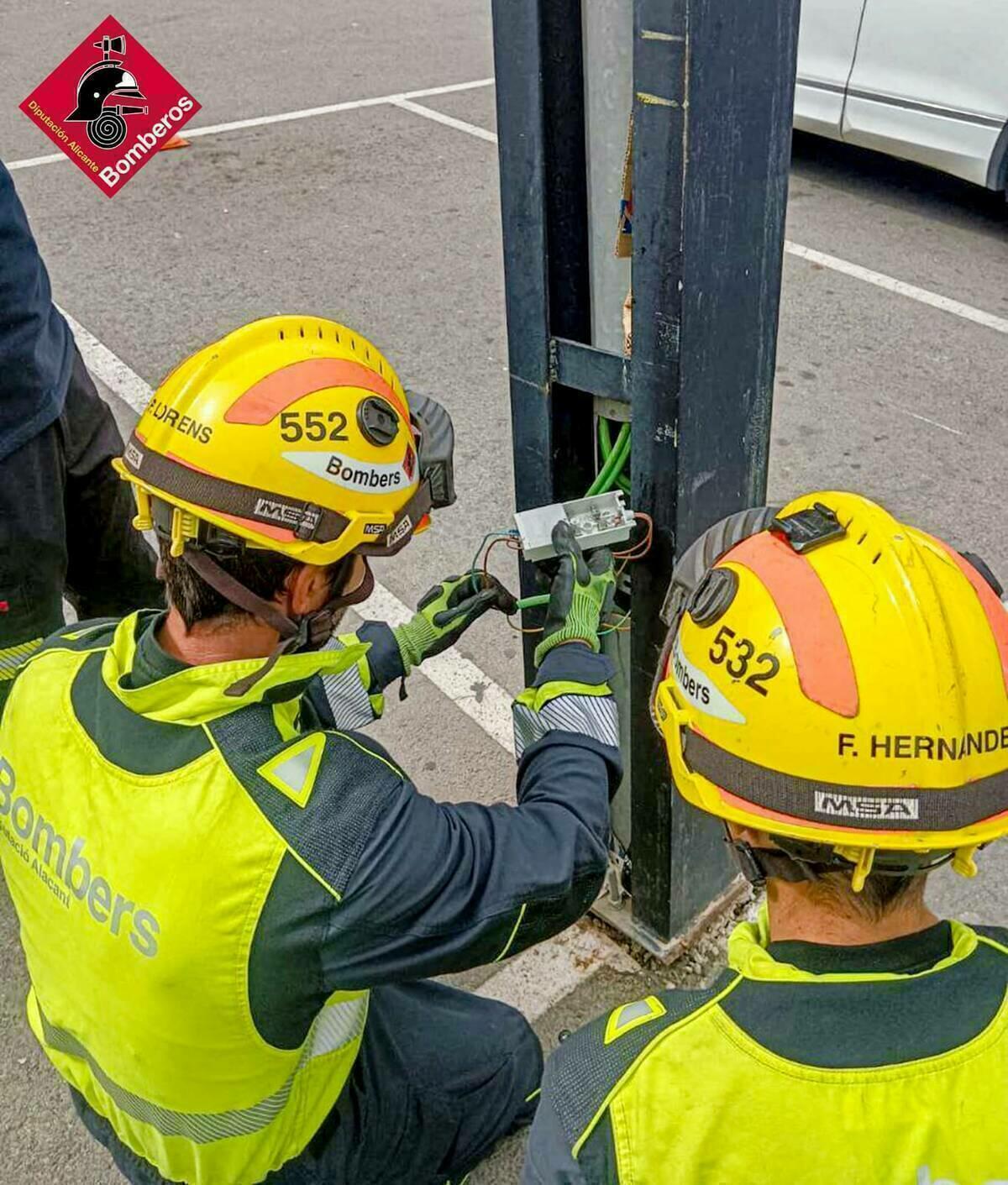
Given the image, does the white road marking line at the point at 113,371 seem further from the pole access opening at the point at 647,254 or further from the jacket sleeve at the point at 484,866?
the jacket sleeve at the point at 484,866

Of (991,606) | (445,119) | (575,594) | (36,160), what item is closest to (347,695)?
(575,594)

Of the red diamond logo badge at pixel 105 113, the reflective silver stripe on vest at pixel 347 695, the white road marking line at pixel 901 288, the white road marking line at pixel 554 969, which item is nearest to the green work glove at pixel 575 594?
the reflective silver stripe on vest at pixel 347 695

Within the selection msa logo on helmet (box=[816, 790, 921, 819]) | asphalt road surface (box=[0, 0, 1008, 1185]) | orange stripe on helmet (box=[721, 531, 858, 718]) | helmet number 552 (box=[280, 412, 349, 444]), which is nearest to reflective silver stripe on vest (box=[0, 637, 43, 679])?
asphalt road surface (box=[0, 0, 1008, 1185])

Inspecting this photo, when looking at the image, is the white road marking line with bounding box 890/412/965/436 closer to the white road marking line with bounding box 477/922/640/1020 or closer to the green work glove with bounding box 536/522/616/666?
the white road marking line with bounding box 477/922/640/1020

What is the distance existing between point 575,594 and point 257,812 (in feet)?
2.82

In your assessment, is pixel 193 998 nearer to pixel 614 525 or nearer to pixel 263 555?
pixel 263 555

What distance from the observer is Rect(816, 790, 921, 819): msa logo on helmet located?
1453mm

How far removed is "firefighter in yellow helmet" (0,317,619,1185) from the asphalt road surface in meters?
1.03

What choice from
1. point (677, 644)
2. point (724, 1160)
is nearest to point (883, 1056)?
point (724, 1160)

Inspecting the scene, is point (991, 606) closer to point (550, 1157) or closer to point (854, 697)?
point (854, 697)

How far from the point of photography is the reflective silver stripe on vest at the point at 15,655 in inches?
128

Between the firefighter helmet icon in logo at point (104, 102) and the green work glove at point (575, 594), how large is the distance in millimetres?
6490

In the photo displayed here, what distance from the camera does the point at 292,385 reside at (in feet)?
6.24

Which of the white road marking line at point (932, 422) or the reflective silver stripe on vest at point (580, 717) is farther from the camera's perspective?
the white road marking line at point (932, 422)
